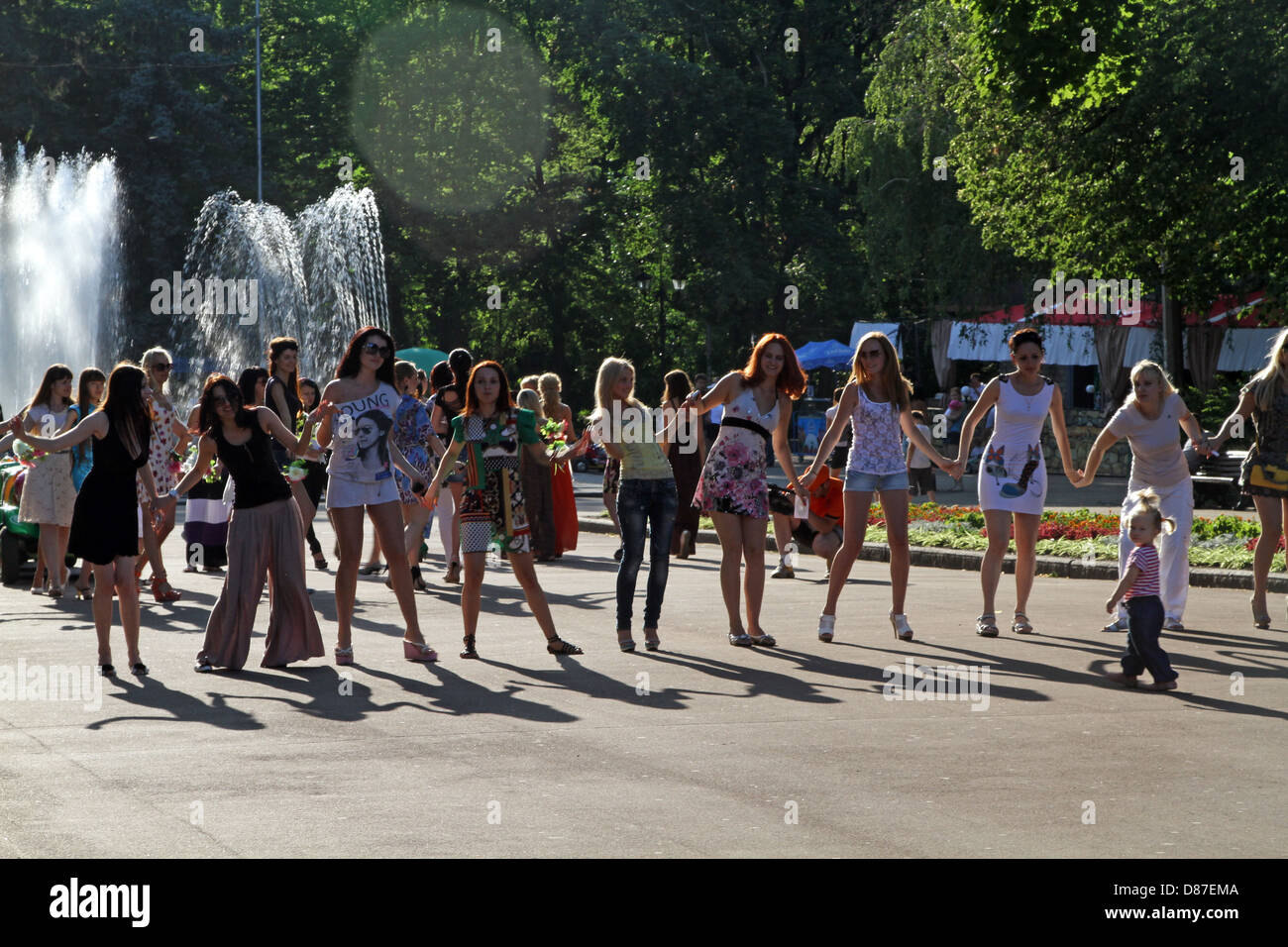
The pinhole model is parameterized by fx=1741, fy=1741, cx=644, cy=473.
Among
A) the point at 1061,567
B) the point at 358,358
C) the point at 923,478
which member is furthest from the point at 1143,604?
the point at 923,478

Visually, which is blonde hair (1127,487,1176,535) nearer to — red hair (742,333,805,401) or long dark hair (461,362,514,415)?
red hair (742,333,805,401)

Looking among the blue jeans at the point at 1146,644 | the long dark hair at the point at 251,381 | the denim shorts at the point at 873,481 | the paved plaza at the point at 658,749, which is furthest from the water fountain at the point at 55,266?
the blue jeans at the point at 1146,644

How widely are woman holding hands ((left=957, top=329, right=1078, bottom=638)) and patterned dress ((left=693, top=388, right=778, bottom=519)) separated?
138 cm

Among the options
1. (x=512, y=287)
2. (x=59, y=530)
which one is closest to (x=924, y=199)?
(x=512, y=287)

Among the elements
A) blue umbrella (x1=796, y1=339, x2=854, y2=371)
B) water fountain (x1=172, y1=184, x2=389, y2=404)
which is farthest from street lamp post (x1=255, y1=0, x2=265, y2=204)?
blue umbrella (x1=796, y1=339, x2=854, y2=371)

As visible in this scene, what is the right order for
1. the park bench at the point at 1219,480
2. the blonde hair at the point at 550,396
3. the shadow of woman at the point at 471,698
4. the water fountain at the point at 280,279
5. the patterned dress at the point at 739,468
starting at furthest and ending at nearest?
1. the water fountain at the point at 280,279
2. the park bench at the point at 1219,480
3. the blonde hair at the point at 550,396
4. the patterned dress at the point at 739,468
5. the shadow of woman at the point at 471,698

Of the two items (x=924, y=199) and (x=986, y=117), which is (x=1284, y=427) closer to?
(x=986, y=117)

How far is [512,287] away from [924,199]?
18803 millimetres

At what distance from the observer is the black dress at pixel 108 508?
32.2ft

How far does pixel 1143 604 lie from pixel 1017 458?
2.21 m

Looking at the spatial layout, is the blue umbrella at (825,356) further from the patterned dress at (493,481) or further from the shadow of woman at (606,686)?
the shadow of woman at (606,686)

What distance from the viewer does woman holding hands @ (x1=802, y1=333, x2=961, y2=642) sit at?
10930 millimetres

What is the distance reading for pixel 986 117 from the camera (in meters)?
29.7

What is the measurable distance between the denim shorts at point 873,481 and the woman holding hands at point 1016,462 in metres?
0.52
